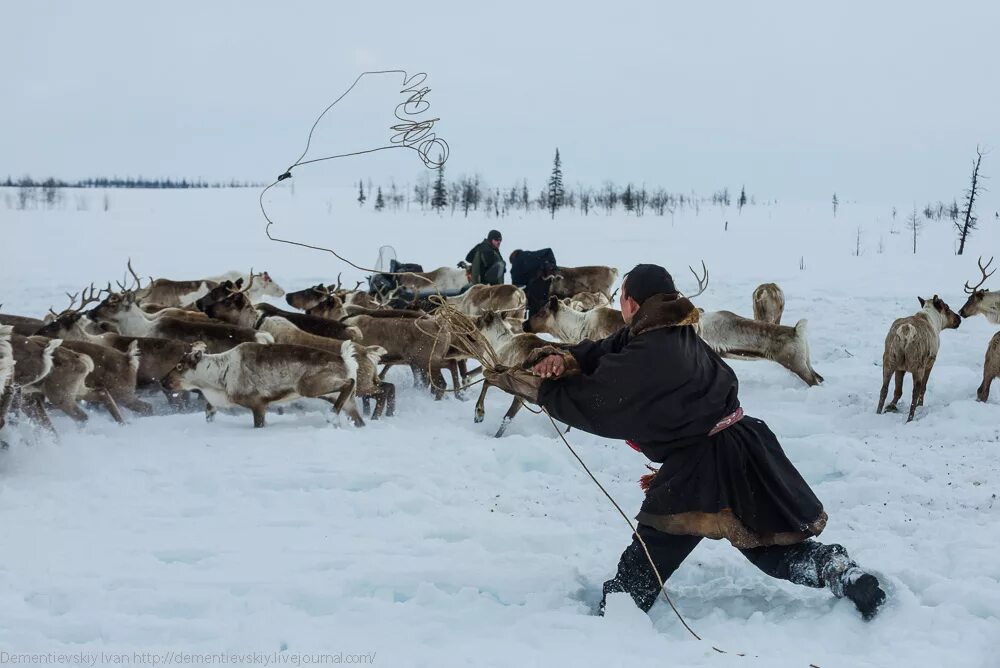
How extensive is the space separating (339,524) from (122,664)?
5.59ft

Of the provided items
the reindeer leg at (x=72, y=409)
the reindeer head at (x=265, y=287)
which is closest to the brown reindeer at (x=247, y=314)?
the reindeer leg at (x=72, y=409)

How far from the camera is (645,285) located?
3.42 meters

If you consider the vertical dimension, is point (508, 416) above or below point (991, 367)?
below

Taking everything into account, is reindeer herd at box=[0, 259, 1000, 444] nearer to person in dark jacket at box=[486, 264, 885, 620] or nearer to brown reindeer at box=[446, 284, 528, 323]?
brown reindeer at box=[446, 284, 528, 323]

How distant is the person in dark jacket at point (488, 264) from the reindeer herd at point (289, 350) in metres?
2.80

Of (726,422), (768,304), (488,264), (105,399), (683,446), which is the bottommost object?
(105,399)

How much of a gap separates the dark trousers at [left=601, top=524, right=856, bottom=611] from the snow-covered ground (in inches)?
4.2

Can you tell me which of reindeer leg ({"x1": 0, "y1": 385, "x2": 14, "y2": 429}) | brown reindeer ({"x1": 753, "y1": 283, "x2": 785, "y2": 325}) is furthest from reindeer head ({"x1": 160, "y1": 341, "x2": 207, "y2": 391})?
brown reindeer ({"x1": 753, "y1": 283, "x2": 785, "y2": 325})

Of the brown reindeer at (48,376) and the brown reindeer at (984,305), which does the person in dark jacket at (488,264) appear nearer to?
the brown reindeer at (984,305)

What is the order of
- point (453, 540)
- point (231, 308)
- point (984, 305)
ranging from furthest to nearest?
point (984, 305) < point (231, 308) < point (453, 540)

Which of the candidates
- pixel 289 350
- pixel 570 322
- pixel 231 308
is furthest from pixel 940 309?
pixel 231 308

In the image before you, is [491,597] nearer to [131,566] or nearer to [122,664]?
[122,664]

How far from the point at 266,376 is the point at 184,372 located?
818mm

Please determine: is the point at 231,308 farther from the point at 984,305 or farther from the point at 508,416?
the point at 984,305
